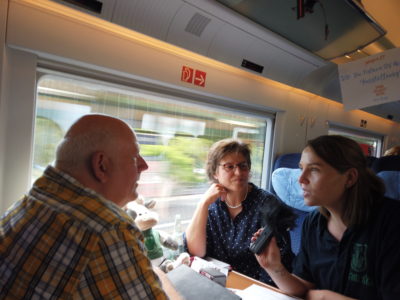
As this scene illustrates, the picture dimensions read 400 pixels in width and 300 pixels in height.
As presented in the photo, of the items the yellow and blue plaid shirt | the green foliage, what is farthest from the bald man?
the green foliage

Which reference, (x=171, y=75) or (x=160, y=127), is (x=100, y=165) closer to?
(x=171, y=75)

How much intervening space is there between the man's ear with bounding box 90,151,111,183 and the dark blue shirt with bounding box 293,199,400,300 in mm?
1182

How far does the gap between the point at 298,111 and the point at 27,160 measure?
8.80 feet

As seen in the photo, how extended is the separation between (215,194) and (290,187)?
944 millimetres

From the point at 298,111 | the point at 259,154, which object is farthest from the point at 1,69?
the point at 298,111

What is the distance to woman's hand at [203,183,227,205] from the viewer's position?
6.20 ft

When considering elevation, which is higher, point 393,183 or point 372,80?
point 372,80

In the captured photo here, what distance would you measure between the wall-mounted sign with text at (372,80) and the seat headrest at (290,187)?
0.77m

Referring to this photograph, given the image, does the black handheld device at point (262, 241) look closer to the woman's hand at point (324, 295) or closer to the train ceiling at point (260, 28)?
the woman's hand at point (324, 295)

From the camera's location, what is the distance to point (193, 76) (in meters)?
1.95

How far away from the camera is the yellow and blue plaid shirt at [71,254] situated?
2.17 feet

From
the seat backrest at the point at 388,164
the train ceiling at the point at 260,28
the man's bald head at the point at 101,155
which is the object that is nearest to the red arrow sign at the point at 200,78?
the train ceiling at the point at 260,28

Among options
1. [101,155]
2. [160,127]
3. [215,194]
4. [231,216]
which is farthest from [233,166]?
[101,155]

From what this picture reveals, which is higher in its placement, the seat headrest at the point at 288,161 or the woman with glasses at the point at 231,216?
the seat headrest at the point at 288,161
